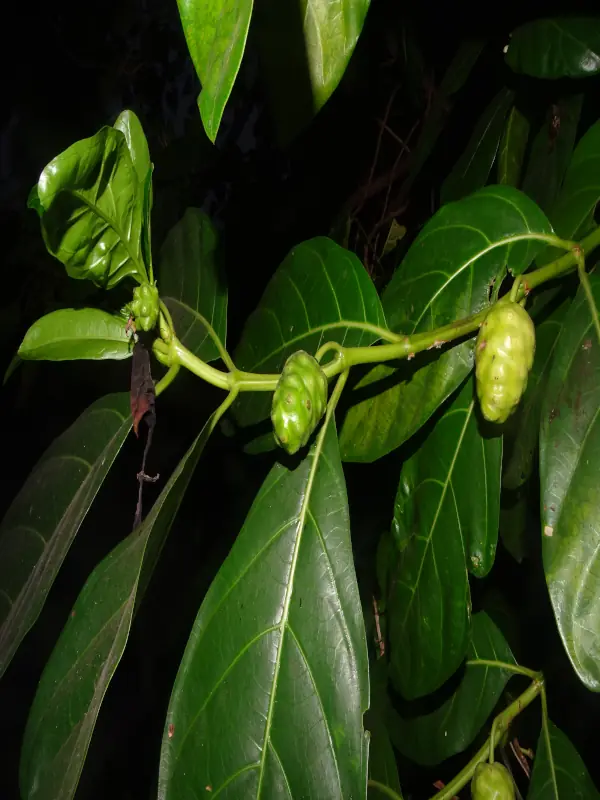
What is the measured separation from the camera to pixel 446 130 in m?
1.33

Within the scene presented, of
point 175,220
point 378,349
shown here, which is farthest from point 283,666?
point 175,220

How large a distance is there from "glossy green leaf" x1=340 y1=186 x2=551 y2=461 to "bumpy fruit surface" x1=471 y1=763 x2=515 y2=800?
0.47 m

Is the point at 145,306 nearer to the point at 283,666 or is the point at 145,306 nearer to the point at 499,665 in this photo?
the point at 283,666

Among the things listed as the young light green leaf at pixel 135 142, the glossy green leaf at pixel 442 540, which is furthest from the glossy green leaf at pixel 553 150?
the young light green leaf at pixel 135 142

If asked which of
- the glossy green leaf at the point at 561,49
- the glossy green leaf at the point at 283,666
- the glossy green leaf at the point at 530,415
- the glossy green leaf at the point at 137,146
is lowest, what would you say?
the glossy green leaf at the point at 283,666

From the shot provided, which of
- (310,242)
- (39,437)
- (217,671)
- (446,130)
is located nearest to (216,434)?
(39,437)

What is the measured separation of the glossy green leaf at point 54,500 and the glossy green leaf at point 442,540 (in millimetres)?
334

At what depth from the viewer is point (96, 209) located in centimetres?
49

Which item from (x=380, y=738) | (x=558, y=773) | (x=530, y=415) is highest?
(x=530, y=415)

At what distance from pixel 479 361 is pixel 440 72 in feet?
3.43

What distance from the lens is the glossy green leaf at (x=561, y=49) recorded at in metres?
0.84

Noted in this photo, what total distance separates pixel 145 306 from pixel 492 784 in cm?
72

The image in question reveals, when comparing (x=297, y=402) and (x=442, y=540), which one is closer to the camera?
(x=297, y=402)

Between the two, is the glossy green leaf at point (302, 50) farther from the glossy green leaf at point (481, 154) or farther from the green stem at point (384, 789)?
the green stem at point (384, 789)
